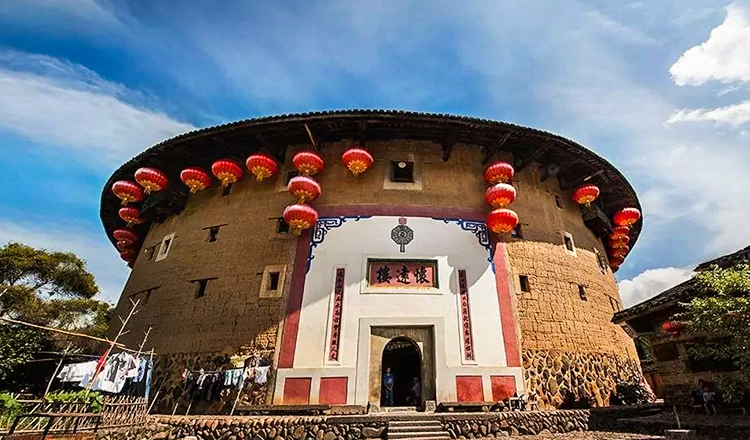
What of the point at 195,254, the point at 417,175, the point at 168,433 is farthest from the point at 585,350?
the point at 195,254

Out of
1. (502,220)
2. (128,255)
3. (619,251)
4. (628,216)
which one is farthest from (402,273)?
(128,255)

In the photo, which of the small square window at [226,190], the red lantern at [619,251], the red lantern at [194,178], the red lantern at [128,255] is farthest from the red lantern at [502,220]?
the red lantern at [128,255]

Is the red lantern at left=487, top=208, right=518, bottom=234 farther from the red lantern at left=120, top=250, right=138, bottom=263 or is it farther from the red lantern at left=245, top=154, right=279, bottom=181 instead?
the red lantern at left=120, top=250, right=138, bottom=263

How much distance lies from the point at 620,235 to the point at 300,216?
11.9 metres

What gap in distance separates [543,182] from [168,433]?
40.6 feet

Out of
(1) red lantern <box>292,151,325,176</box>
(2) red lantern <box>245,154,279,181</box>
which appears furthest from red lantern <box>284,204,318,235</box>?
(2) red lantern <box>245,154,279,181</box>

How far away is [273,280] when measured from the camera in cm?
1003

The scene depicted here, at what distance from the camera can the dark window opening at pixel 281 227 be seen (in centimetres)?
1076

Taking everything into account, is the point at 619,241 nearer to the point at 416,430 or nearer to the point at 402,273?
the point at 402,273

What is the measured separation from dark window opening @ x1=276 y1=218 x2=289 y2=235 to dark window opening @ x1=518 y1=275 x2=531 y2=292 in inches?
265

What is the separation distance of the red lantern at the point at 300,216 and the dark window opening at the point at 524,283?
5943 millimetres

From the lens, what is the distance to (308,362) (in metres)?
8.80

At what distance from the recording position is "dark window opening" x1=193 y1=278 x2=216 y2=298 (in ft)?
34.6

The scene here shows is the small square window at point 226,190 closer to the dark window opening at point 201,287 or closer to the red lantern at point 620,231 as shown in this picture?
→ the dark window opening at point 201,287
